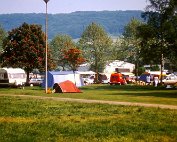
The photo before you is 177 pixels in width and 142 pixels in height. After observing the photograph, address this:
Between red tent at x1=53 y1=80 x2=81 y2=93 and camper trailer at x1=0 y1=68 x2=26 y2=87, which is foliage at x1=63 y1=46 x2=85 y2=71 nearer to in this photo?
camper trailer at x1=0 y1=68 x2=26 y2=87

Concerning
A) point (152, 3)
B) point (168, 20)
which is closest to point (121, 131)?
point (168, 20)

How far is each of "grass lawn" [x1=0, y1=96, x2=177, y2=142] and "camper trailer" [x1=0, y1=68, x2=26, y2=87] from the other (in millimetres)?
38389

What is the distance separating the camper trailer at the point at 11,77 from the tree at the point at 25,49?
156 centimetres

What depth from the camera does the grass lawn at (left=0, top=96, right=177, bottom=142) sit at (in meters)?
11.1

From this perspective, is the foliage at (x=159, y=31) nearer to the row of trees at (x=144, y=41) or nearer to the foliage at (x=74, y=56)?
the row of trees at (x=144, y=41)

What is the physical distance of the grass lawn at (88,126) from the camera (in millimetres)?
11125

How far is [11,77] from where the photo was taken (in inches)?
2215

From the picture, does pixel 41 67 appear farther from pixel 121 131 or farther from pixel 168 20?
pixel 121 131

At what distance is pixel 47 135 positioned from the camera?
11.6m

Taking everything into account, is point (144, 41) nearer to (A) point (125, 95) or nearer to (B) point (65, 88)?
(B) point (65, 88)

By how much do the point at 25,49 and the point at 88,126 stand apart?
4652cm

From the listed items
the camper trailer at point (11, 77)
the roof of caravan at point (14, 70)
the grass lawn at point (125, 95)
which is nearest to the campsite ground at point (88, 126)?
the grass lawn at point (125, 95)

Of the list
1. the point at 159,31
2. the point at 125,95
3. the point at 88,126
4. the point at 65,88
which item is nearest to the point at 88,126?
the point at 88,126

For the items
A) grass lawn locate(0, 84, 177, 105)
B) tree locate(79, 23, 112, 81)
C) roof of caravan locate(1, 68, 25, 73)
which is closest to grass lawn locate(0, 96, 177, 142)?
grass lawn locate(0, 84, 177, 105)
